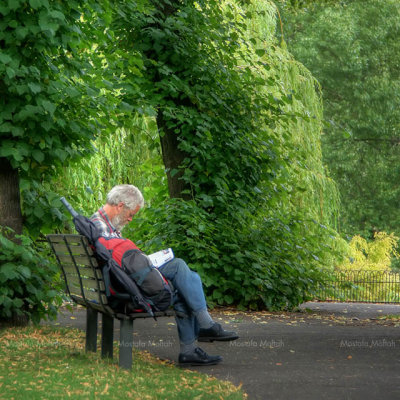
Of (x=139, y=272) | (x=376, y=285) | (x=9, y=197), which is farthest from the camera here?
(x=376, y=285)

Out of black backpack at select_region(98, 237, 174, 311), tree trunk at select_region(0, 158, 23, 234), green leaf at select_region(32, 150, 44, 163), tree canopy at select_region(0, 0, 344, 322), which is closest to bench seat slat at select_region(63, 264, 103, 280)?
black backpack at select_region(98, 237, 174, 311)

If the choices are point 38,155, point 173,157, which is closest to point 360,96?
point 173,157

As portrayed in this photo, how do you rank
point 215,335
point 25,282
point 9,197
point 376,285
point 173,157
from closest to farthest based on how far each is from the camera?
1. point 215,335
2. point 25,282
3. point 9,197
4. point 173,157
5. point 376,285

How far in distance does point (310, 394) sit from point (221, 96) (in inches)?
280

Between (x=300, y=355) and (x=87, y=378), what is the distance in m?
2.13

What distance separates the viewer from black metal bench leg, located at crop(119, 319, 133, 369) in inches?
207

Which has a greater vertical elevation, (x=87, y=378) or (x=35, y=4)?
(x=35, y=4)

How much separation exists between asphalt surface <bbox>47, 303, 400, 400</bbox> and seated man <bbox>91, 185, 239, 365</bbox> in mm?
202

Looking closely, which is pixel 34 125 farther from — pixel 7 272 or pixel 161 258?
pixel 161 258

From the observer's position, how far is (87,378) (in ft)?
16.0

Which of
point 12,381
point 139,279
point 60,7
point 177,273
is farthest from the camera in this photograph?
point 60,7

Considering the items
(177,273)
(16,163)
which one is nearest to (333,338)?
(177,273)

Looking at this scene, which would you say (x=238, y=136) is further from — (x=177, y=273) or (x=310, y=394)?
(x=310, y=394)

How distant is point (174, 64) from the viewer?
1122cm
